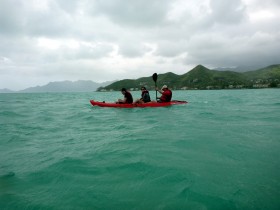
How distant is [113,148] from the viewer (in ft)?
26.8

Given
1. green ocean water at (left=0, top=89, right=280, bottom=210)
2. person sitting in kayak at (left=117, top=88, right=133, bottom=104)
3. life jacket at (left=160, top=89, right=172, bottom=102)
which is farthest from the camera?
life jacket at (left=160, top=89, right=172, bottom=102)

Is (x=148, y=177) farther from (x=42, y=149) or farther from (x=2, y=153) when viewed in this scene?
(x=2, y=153)

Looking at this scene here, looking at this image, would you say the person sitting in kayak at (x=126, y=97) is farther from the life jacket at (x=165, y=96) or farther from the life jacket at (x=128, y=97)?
the life jacket at (x=165, y=96)

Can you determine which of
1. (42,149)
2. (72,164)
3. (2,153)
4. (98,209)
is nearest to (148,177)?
(98,209)

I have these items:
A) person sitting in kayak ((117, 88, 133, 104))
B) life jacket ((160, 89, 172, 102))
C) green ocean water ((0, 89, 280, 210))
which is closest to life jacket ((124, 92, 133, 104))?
person sitting in kayak ((117, 88, 133, 104))

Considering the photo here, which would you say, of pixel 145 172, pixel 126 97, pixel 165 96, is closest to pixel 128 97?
pixel 126 97

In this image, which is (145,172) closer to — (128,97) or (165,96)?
(128,97)

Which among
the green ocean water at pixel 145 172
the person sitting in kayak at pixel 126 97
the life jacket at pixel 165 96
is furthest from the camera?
the life jacket at pixel 165 96

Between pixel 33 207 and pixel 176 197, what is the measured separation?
2.80 m

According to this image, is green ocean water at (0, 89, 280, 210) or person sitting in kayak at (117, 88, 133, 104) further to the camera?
person sitting in kayak at (117, 88, 133, 104)

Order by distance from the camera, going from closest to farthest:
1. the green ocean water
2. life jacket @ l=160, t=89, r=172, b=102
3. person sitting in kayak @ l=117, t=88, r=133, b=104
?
the green ocean water < person sitting in kayak @ l=117, t=88, r=133, b=104 < life jacket @ l=160, t=89, r=172, b=102

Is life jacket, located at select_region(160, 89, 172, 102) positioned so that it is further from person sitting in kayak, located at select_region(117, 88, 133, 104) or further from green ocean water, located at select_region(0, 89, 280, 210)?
green ocean water, located at select_region(0, 89, 280, 210)

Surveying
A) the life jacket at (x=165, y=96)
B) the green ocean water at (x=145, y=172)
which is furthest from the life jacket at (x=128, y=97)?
the green ocean water at (x=145, y=172)

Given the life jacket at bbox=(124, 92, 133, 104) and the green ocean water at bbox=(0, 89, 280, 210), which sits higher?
the life jacket at bbox=(124, 92, 133, 104)
